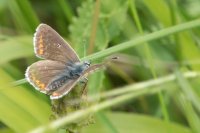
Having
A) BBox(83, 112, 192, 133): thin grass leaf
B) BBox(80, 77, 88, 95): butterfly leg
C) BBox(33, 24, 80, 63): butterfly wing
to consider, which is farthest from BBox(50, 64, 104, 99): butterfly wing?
BBox(83, 112, 192, 133): thin grass leaf

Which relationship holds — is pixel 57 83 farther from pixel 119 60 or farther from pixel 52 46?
pixel 119 60

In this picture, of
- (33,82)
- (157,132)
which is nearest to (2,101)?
(33,82)

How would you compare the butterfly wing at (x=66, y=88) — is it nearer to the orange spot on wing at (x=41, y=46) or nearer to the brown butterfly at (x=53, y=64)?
the brown butterfly at (x=53, y=64)

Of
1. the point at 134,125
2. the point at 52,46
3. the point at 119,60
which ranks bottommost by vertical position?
the point at 134,125

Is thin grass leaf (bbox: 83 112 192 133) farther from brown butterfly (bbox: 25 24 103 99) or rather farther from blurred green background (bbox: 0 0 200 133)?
brown butterfly (bbox: 25 24 103 99)

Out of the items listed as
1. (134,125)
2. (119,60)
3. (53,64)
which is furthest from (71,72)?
(119,60)

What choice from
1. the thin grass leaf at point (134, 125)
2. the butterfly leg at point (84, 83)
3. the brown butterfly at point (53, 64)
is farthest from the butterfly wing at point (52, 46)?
the thin grass leaf at point (134, 125)
